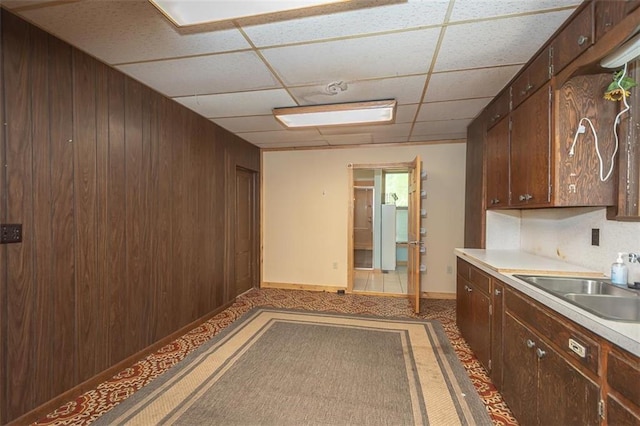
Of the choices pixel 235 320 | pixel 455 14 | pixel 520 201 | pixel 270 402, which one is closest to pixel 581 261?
pixel 520 201

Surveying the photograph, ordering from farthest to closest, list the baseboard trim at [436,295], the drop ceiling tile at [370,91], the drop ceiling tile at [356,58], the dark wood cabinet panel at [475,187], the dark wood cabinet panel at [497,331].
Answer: the baseboard trim at [436,295] → the dark wood cabinet panel at [475,187] → the drop ceiling tile at [370,91] → the dark wood cabinet panel at [497,331] → the drop ceiling tile at [356,58]

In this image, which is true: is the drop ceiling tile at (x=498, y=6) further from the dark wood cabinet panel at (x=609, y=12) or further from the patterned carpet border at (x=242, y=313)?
the patterned carpet border at (x=242, y=313)

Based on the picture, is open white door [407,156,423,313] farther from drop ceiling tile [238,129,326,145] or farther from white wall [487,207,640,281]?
drop ceiling tile [238,129,326,145]

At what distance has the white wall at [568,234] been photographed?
1.67m

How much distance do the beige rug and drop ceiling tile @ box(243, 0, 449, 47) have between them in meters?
2.39

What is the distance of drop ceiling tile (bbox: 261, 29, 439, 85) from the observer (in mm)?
1785

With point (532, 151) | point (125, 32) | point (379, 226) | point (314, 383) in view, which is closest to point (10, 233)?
point (125, 32)

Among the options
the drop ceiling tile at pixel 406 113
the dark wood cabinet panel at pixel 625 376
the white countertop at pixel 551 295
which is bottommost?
the dark wood cabinet panel at pixel 625 376

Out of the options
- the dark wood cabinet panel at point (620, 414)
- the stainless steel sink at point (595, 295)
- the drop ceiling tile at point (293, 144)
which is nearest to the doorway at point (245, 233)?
the drop ceiling tile at point (293, 144)

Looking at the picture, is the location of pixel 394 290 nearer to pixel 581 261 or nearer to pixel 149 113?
pixel 581 261

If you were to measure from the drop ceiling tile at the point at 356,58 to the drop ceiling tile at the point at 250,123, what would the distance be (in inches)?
41.8

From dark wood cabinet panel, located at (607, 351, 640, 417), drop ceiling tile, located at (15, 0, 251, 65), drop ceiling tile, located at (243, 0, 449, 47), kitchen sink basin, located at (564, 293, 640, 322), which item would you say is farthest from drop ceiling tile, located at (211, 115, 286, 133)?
dark wood cabinet panel, located at (607, 351, 640, 417)

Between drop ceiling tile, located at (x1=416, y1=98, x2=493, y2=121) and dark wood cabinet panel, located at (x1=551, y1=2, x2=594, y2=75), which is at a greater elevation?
drop ceiling tile, located at (x1=416, y1=98, x2=493, y2=121)

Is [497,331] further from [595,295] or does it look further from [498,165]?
[498,165]
